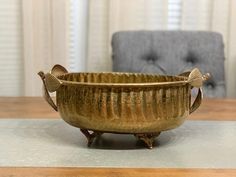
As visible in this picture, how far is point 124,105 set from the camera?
804 millimetres

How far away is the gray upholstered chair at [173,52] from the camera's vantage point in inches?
78.9

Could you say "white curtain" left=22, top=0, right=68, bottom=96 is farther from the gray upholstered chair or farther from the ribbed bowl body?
the ribbed bowl body

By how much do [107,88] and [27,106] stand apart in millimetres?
619

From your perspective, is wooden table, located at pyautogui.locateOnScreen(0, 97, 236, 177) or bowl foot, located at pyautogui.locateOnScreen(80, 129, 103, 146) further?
bowl foot, located at pyautogui.locateOnScreen(80, 129, 103, 146)

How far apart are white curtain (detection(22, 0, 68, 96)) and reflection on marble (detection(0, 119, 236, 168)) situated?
116 centimetres

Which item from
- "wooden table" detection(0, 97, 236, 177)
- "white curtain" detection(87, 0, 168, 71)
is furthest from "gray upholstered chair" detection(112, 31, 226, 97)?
"wooden table" detection(0, 97, 236, 177)

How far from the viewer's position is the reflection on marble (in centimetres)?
75

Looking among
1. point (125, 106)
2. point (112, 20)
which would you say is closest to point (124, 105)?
point (125, 106)

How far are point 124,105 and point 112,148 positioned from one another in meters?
0.10

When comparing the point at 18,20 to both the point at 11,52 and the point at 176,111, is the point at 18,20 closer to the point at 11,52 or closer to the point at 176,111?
the point at 11,52

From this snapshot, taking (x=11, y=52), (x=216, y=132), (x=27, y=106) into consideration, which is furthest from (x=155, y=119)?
(x=11, y=52)

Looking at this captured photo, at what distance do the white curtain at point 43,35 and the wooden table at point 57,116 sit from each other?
2.41ft

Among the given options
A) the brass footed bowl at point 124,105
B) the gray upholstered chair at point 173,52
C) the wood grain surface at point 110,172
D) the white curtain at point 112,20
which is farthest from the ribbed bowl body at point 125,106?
the white curtain at point 112,20

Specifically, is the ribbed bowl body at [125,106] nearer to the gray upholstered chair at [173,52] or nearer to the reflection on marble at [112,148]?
the reflection on marble at [112,148]
